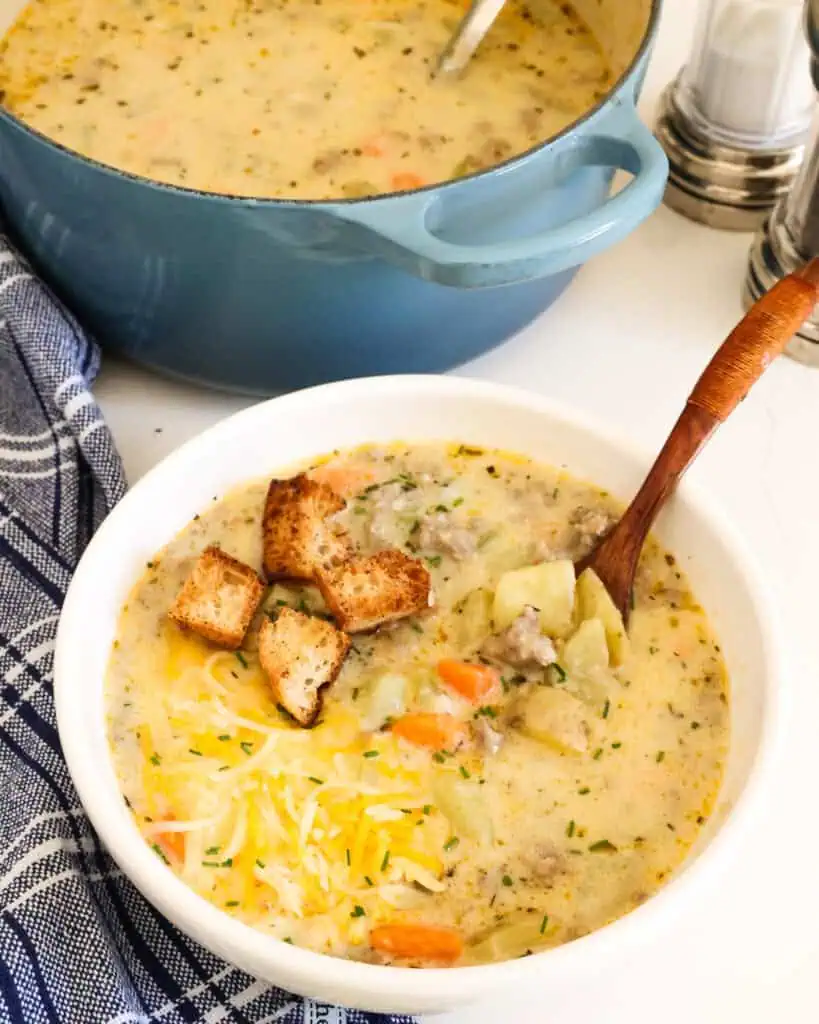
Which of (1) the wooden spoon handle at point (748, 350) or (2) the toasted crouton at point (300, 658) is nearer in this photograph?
(2) the toasted crouton at point (300, 658)

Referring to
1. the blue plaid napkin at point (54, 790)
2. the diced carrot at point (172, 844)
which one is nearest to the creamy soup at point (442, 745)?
the diced carrot at point (172, 844)

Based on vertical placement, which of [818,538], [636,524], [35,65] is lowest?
[818,538]

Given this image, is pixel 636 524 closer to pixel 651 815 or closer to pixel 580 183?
pixel 651 815

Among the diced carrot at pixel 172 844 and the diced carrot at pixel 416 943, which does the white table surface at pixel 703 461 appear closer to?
the diced carrot at pixel 416 943

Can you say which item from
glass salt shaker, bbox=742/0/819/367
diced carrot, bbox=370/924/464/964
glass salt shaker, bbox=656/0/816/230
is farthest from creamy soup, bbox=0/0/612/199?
diced carrot, bbox=370/924/464/964

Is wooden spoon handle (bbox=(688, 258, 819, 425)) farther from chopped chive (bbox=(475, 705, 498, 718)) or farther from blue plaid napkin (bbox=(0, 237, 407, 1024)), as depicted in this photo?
blue plaid napkin (bbox=(0, 237, 407, 1024))

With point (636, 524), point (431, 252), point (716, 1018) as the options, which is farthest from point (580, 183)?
point (716, 1018)
